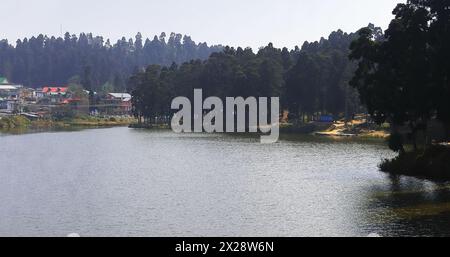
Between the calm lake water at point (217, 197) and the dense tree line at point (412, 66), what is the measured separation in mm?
7219

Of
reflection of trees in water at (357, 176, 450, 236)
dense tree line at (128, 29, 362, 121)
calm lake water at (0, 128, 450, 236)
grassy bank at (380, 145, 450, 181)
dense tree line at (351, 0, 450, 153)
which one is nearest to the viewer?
reflection of trees in water at (357, 176, 450, 236)

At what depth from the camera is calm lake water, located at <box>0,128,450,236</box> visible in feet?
143

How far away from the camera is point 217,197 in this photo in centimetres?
5634

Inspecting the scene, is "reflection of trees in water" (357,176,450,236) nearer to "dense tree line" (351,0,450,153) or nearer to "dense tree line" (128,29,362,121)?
"dense tree line" (351,0,450,153)

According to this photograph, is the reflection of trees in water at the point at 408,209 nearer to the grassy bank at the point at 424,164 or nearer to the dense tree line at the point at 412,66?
the grassy bank at the point at 424,164

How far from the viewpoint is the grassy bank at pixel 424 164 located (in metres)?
64.8

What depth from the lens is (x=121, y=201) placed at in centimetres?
5434

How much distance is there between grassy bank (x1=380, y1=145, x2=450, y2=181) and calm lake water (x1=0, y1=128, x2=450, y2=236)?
223cm

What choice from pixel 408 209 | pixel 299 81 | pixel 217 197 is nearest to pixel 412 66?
pixel 408 209

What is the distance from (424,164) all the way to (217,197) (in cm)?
2259

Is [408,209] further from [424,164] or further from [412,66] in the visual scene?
[412,66]

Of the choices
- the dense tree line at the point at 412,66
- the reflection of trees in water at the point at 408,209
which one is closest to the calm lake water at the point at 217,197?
the reflection of trees in water at the point at 408,209

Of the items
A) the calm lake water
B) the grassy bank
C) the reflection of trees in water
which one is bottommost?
the calm lake water

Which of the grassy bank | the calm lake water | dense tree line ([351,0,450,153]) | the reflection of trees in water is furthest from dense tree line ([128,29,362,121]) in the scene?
the reflection of trees in water
